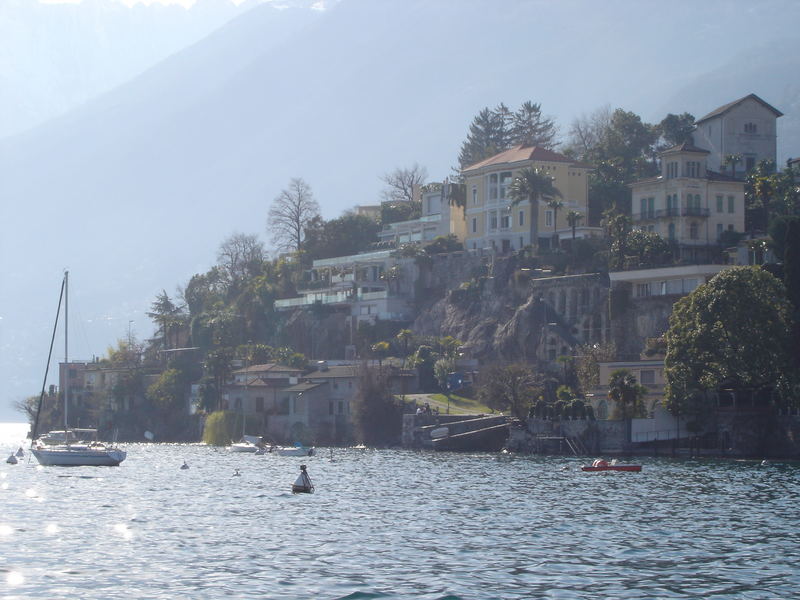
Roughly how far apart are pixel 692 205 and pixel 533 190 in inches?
633

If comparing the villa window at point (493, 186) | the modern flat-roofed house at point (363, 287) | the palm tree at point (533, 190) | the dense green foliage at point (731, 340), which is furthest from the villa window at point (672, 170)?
the modern flat-roofed house at point (363, 287)

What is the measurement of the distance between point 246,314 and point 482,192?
34770 millimetres

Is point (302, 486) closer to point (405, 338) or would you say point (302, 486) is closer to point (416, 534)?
point (416, 534)

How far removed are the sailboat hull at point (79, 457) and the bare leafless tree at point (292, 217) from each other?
232 ft

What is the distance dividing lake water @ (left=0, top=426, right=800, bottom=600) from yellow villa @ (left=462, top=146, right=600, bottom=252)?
50.5m

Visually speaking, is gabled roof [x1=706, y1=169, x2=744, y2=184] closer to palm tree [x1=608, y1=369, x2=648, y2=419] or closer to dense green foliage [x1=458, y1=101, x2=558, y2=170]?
palm tree [x1=608, y1=369, x2=648, y2=419]

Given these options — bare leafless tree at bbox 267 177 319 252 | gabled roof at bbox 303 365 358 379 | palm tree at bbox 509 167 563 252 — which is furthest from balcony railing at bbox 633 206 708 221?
bare leafless tree at bbox 267 177 319 252

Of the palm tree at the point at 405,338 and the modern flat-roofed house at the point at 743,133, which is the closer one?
the palm tree at the point at 405,338

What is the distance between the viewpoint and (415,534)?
162ft

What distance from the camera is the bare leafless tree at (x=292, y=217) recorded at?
166375mm

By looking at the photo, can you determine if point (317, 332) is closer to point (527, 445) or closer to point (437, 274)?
point (437, 274)

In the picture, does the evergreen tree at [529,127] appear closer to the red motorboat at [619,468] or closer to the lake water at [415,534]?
the lake water at [415,534]

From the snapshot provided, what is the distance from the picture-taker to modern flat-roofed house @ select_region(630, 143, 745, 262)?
11344cm

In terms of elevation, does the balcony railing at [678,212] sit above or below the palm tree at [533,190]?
below
